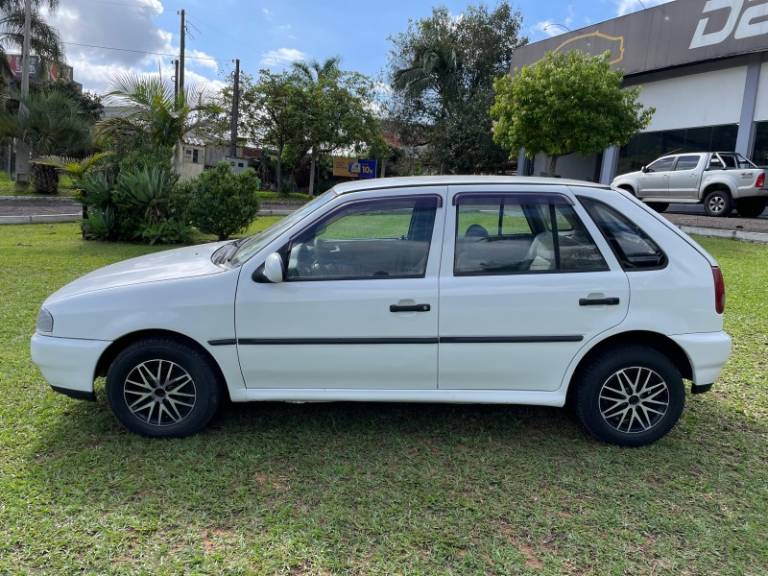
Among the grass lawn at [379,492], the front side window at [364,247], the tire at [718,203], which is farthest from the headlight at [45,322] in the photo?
the tire at [718,203]

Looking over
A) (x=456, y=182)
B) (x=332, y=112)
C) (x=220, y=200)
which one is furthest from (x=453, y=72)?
(x=456, y=182)

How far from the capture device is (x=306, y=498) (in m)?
3.08

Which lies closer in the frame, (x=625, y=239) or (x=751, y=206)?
(x=625, y=239)

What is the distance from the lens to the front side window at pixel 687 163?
15738mm

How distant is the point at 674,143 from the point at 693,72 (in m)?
2.41

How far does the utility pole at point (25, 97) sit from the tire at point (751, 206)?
24275mm

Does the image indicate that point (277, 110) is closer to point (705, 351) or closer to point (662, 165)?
point (662, 165)

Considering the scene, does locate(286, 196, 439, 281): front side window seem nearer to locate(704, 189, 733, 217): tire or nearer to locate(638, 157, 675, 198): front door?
locate(704, 189, 733, 217): tire

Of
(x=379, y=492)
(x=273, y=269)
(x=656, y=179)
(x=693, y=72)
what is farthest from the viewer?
(x=693, y=72)

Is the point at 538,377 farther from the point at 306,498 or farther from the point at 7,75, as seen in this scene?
the point at 7,75

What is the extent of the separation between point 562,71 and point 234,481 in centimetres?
1628

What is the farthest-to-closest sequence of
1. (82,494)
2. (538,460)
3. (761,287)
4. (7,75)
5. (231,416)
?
Result: 1. (7,75)
2. (761,287)
3. (231,416)
4. (538,460)
5. (82,494)

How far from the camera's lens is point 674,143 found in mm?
21000

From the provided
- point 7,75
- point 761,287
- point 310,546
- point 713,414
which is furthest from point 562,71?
point 7,75
